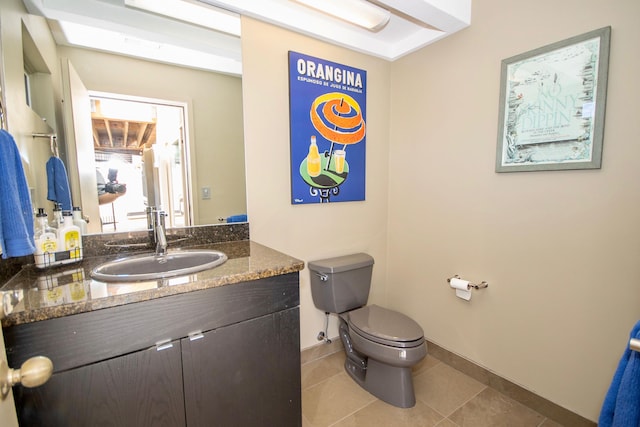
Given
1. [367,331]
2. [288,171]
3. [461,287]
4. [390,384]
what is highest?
[288,171]

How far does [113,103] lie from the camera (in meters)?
1.36

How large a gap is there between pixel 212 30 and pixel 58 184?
42.2 inches

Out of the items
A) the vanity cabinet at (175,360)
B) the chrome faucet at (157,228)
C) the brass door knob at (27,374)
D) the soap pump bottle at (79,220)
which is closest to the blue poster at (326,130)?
the chrome faucet at (157,228)

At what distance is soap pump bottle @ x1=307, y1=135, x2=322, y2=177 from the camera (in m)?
1.92

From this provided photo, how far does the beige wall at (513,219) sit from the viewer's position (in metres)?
1.28

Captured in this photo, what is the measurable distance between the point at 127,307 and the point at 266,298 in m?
0.46

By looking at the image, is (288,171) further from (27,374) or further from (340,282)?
(27,374)

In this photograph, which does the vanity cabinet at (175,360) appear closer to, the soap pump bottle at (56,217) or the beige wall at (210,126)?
the soap pump bottle at (56,217)

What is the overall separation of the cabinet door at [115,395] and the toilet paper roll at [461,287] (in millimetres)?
1550

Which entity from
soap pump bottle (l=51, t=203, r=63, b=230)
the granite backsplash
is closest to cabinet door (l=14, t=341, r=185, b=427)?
the granite backsplash

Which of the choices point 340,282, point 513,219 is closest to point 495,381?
point 513,219

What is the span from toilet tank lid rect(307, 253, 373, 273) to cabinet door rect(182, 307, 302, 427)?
2.13 ft

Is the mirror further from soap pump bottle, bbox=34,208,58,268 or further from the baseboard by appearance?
the baseboard

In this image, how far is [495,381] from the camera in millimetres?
1749
